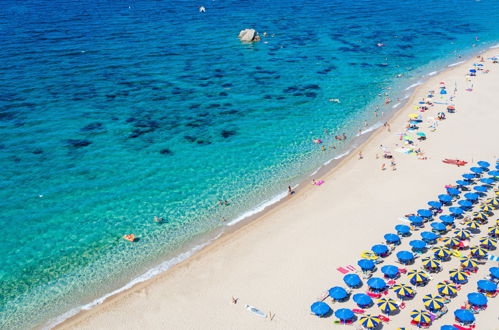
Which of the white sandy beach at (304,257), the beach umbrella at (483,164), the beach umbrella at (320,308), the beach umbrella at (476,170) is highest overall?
the beach umbrella at (483,164)

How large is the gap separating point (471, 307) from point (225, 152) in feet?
102

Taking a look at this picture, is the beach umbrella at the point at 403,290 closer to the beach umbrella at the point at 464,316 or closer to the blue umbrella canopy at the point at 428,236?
the beach umbrella at the point at 464,316

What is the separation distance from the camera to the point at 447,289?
31.8 metres

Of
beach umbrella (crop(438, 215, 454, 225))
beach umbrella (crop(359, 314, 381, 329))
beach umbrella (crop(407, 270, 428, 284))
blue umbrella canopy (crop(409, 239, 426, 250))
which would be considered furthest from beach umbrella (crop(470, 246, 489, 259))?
beach umbrella (crop(359, 314, 381, 329))

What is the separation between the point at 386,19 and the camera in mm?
115750

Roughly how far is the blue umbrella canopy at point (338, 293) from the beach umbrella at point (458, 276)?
26.4 feet

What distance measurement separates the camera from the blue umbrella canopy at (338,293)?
104 ft

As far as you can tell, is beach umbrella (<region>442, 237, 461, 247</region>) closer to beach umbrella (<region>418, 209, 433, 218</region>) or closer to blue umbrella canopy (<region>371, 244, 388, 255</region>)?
beach umbrella (<region>418, 209, 433, 218</region>)

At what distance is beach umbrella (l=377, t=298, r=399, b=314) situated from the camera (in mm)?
30422

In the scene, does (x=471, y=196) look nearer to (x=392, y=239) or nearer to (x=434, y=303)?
(x=392, y=239)

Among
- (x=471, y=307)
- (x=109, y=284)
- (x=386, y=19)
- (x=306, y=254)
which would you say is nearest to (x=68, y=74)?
(x=109, y=284)

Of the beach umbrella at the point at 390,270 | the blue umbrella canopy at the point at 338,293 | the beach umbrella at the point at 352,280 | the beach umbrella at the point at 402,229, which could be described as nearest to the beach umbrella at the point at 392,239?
the beach umbrella at the point at 402,229

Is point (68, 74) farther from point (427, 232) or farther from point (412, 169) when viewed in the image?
point (427, 232)

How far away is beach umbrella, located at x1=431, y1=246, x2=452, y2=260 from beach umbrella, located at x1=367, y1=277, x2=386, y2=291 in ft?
18.5
